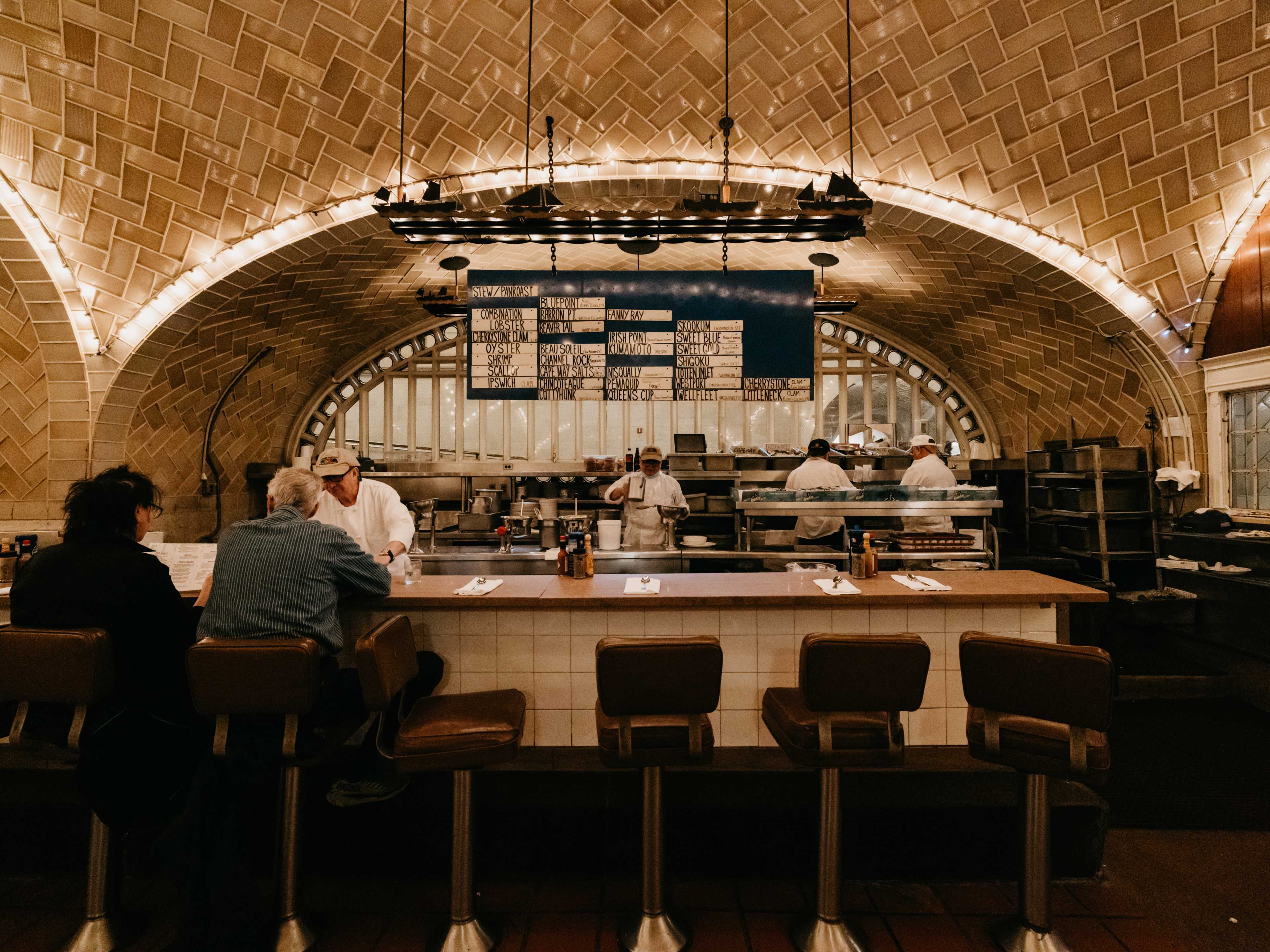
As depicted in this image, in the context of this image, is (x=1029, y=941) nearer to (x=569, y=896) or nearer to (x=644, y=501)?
(x=569, y=896)

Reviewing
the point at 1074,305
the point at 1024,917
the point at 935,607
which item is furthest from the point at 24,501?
the point at 1074,305

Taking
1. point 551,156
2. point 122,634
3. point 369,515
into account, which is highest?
point 551,156

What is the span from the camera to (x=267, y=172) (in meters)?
4.81

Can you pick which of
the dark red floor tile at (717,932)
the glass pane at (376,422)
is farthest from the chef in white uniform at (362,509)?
the glass pane at (376,422)

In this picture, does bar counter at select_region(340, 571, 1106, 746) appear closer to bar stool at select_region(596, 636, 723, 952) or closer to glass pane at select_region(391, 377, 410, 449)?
bar stool at select_region(596, 636, 723, 952)

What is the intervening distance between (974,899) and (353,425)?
30.0ft

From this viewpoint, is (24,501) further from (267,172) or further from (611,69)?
(611,69)

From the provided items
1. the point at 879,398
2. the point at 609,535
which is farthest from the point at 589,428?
the point at 609,535

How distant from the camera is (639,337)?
15.3 feet

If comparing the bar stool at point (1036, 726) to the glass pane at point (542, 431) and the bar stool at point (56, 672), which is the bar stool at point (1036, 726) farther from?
the glass pane at point (542, 431)

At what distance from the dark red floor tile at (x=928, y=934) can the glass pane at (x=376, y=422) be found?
867cm

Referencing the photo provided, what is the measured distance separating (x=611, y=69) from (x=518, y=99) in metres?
0.69

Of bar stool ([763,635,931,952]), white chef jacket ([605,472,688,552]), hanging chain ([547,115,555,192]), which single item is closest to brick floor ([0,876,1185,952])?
bar stool ([763,635,931,952])

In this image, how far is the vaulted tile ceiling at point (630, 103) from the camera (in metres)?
3.98
